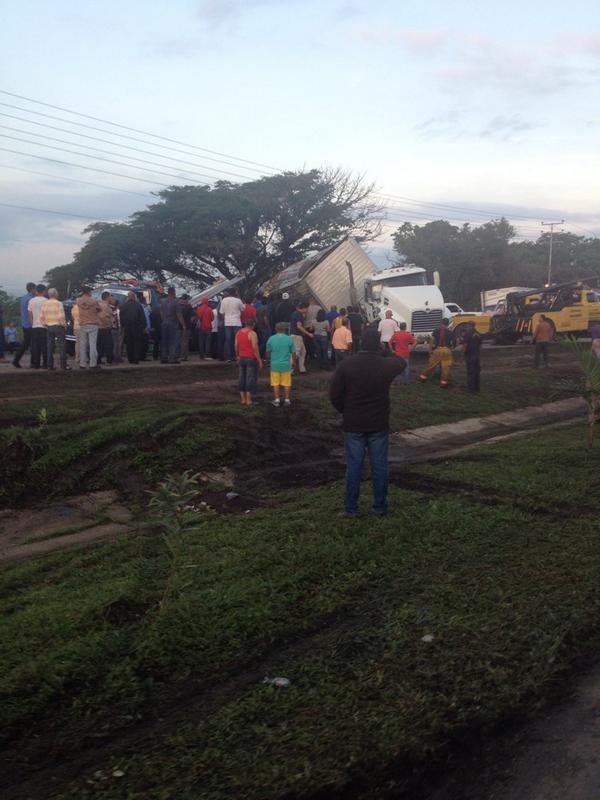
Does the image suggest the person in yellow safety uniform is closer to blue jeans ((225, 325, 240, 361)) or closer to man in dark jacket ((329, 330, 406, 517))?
blue jeans ((225, 325, 240, 361))

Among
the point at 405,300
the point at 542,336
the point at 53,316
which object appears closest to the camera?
the point at 53,316

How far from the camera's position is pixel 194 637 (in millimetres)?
5496

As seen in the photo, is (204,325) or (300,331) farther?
(204,325)

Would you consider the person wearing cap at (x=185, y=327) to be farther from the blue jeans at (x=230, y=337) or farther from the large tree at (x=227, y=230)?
the large tree at (x=227, y=230)

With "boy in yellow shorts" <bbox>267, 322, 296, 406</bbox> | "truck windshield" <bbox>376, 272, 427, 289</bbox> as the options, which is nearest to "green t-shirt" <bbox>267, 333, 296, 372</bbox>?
"boy in yellow shorts" <bbox>267, 322, 296, 406</bbox>

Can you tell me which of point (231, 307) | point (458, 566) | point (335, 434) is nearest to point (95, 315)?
point (231, 307)

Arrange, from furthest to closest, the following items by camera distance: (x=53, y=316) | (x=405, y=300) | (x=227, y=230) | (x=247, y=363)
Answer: (x=227, y=230)
(x=405, y=300)
(x=53, y=316)
(x=247, y=363)

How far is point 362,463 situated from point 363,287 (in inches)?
784

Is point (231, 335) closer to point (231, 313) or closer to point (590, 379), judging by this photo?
point (231, 313)

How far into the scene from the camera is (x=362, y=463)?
27.0 feet

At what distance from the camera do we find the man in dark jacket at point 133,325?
19.3m

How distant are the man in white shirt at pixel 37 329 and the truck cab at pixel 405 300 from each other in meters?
12.4

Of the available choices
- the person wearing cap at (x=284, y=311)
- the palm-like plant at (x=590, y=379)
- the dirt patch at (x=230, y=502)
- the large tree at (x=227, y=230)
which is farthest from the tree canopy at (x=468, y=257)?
the dirt patch at (x=230, y=502)

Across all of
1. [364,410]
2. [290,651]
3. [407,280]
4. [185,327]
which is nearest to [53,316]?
[185,327]
